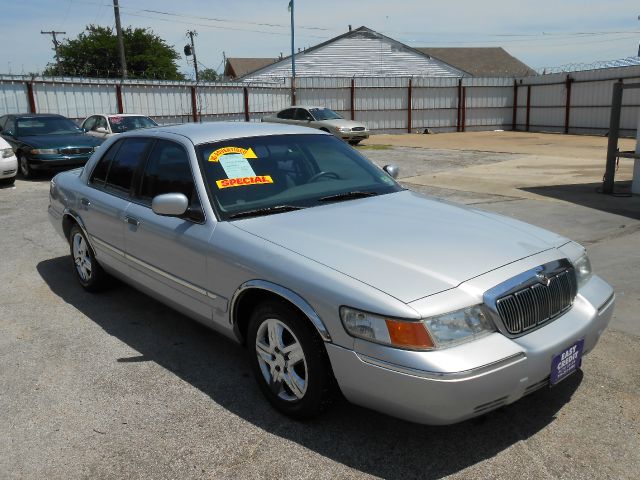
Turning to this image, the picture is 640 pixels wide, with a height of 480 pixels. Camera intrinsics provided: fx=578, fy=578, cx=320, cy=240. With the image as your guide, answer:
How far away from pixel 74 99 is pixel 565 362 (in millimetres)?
20289

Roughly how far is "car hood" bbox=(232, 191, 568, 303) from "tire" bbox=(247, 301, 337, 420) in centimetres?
37

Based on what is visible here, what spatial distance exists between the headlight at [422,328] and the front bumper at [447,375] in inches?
1.4

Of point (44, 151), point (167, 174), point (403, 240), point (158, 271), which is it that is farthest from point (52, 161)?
point (403, 240)

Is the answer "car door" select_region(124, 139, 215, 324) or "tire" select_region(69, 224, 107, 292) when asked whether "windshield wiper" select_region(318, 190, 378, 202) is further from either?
"tire" select_region(69, 224, 107, 292)

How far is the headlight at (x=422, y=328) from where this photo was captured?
2584 millimetres

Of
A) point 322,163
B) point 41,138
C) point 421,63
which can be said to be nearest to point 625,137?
point 421,63

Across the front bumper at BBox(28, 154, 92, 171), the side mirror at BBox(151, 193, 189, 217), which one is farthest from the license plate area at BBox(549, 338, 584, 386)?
the front bumper at BBox(28, 154, 92, 171)

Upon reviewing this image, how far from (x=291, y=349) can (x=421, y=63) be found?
41.9m

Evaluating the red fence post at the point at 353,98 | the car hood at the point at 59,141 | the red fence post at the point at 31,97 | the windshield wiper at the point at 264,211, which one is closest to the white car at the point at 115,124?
the car hood at the point at 59,141

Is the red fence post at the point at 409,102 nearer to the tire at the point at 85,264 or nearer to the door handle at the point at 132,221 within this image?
the tire at the point at 85,264

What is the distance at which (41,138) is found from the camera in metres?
13.4

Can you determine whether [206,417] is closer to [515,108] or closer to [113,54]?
Answer: [515,108]

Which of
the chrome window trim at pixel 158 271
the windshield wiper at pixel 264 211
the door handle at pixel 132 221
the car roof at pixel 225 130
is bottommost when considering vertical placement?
the chrome window trim at pixel 158 271

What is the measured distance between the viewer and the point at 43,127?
553 inches
